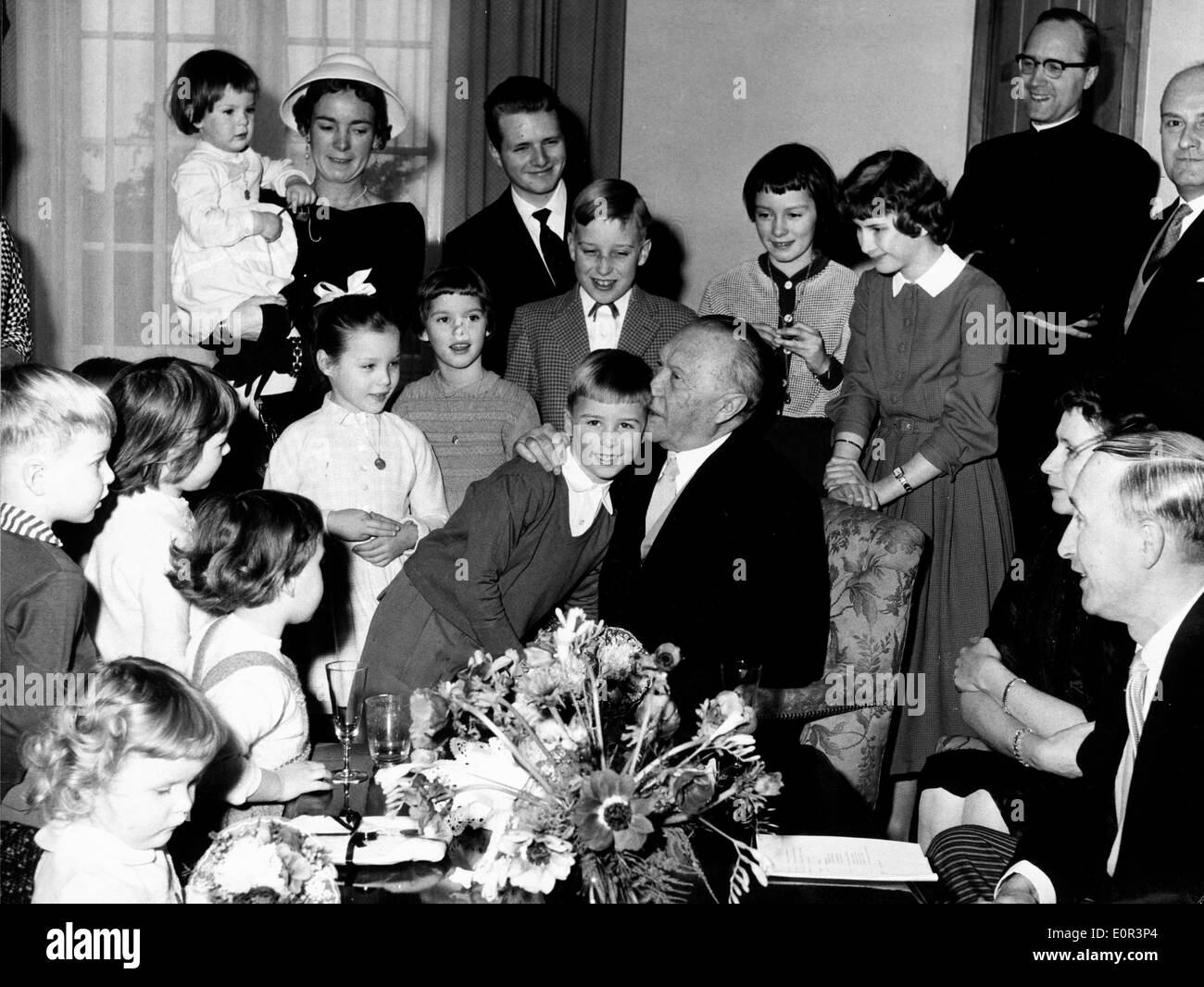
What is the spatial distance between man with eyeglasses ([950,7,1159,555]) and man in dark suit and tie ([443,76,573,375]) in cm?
137

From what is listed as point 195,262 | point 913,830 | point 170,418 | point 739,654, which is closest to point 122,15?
point 195,262

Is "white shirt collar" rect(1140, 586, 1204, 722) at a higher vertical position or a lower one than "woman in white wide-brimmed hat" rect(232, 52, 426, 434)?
lower

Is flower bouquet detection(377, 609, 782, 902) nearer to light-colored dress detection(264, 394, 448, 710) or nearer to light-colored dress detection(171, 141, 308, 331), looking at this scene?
light-colored dress detection(264, 394, 448, 710)

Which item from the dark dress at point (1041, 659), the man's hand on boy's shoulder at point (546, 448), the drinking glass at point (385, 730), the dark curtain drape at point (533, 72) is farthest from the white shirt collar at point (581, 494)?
the dark curtain drape at point (533, 72)

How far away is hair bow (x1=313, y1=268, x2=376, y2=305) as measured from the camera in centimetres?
411

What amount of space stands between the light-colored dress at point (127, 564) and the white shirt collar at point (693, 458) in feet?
4.04

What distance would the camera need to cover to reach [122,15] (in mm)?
5586

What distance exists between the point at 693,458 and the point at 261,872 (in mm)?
1911

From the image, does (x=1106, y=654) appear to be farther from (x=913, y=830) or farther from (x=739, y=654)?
(x=913, y=830)

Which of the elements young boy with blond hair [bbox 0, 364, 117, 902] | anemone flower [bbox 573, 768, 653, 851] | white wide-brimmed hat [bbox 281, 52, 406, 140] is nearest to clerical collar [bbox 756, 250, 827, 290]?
white wide-brimmed hat [bbox 281, 52, 406, 140]

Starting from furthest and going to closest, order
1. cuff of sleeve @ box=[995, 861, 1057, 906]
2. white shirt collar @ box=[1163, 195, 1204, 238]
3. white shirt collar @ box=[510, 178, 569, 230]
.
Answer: white shirt collar @ box=[510, 178, 569, 230]
white shirt collar @ box=[1163, 195, 1204, 238]
cuff of sleeve @ box=[995, 861, 1057, 906]

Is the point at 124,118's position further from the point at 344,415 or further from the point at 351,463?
the point at 351,463

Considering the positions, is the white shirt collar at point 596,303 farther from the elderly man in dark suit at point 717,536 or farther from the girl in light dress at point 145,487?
the girl in light dress at point 145,487
